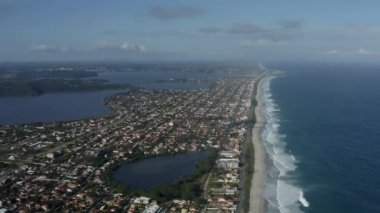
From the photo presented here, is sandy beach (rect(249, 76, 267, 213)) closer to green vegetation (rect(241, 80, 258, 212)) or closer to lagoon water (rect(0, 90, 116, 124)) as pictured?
green vegetation (rect(241, 80, 258, 212))

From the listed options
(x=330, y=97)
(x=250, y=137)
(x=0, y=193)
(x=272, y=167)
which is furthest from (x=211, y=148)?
(x=330, y=97)

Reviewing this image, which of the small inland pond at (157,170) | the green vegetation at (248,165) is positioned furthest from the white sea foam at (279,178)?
the small inland pond at (157,170)

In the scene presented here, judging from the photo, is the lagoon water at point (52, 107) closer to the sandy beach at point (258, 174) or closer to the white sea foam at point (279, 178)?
the sandy beach at point (258, 174)

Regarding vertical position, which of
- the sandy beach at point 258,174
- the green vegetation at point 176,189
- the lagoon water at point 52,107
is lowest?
the lagoon water at point 52,107

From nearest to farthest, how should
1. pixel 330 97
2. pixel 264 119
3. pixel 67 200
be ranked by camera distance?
pixel 67 200 → pixel 264 119 → pixel 330 97

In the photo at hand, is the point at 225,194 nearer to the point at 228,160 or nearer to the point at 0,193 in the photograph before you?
the point at 228,160

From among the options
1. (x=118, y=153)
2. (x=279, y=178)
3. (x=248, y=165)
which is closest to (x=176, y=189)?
(x=279, y=178)

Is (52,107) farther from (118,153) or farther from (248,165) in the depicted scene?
(248,165)

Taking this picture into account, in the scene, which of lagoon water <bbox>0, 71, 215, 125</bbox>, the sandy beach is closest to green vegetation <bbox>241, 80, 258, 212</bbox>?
the sandy beach
